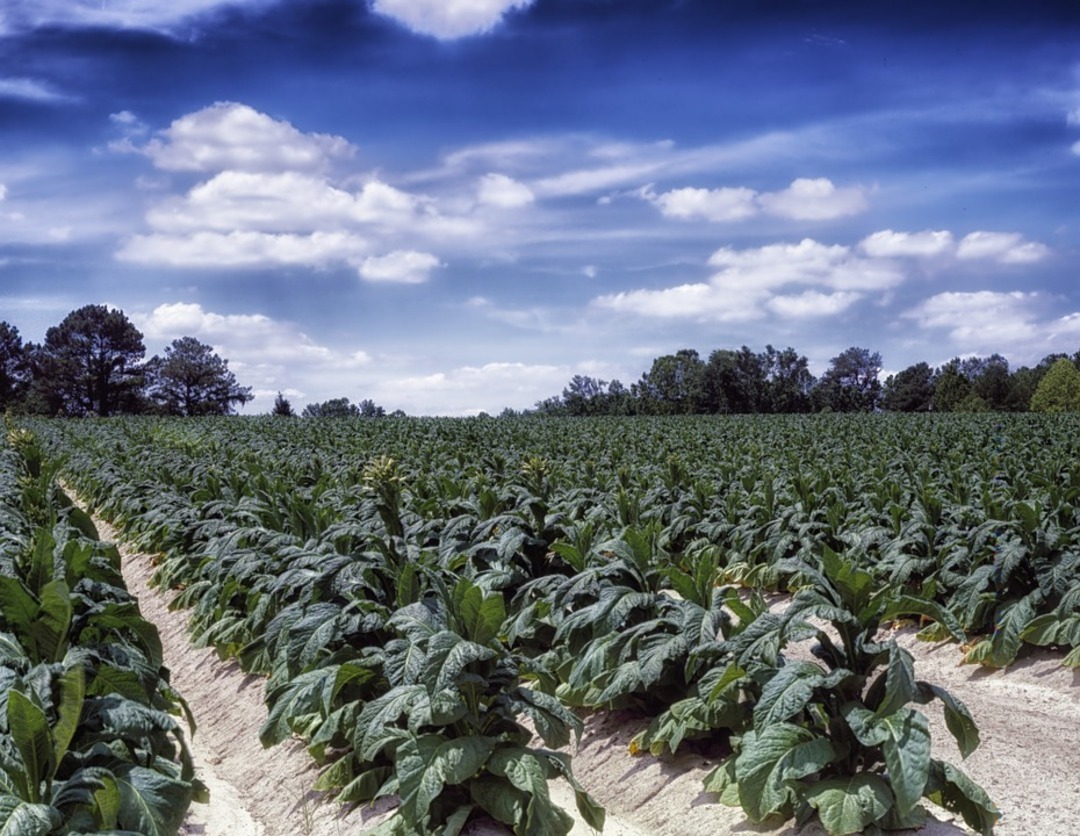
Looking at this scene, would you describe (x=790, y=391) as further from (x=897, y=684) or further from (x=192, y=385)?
(x=897, y=684)

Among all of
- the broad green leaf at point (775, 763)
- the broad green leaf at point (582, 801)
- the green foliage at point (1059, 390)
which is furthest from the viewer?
the green foliage at point (1059, 390)

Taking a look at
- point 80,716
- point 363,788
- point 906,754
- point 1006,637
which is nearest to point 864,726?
point 906,754

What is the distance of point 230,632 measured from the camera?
842 centimetres

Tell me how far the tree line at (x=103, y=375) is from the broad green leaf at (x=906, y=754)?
98891 millimetres

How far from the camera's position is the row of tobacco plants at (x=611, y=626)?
4.06 m

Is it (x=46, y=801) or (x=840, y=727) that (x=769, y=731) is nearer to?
(x=840, y=727)

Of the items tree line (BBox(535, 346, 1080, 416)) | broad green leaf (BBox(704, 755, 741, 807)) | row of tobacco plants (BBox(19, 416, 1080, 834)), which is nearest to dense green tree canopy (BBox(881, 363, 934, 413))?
tree line (BBox(535, 346, 1080, 416))

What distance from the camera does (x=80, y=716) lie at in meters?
4.16

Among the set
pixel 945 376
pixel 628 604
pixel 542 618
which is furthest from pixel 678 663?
pixel 945 376

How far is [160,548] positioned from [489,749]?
381 inches

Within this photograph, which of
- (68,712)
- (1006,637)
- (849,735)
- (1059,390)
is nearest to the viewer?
(68,712)

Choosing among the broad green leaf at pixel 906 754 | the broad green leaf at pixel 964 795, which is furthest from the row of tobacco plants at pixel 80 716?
the broad green leaf at pixel 964 795

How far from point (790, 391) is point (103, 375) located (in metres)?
71.5

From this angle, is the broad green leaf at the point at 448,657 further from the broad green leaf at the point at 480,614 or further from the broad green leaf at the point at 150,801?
the broad green leaf at the point at 150,801
